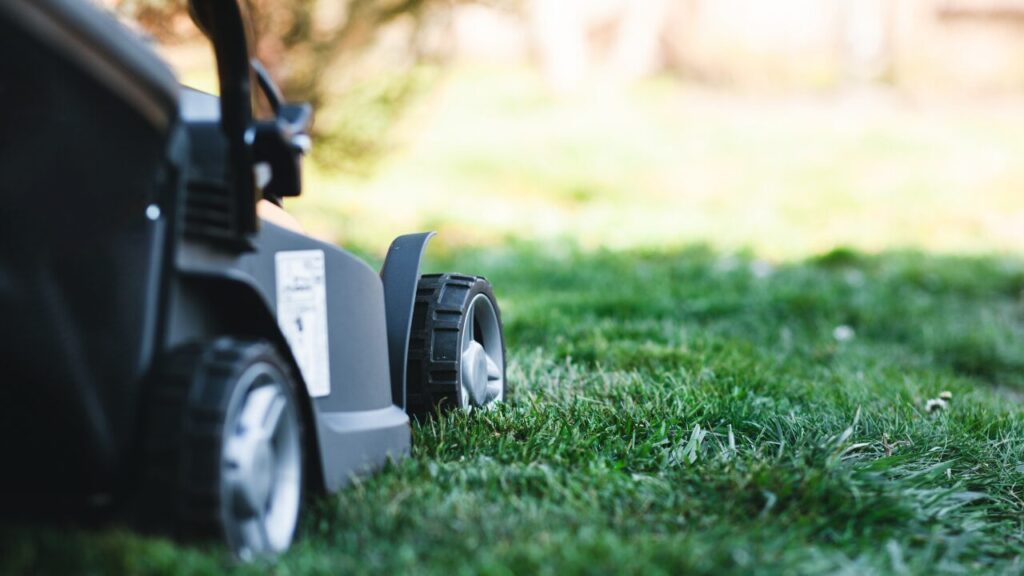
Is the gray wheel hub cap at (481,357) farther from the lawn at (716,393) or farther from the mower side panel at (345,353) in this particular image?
the mower side panel at (345,353)

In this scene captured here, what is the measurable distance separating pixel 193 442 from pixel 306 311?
460 millimetres

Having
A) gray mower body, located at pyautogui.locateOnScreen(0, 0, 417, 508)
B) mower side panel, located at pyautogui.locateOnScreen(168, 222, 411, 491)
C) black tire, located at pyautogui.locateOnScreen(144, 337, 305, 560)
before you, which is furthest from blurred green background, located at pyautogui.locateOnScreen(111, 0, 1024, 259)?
black tire, located at pyautogui.locateOnScreen(144, 337, 305, 560)

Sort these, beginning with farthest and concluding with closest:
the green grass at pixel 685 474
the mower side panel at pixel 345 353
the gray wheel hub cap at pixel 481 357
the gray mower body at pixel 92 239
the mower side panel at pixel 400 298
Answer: the gray wheel hub cap at pixel 481 357 → the mower side panel at pixel 400 298 → the mower side panel at pixel 345 353 → the green grass at pixel 685 474 → the gray mower body at pixel 92 239

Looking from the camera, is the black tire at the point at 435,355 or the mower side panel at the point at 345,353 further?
the black tire at the point at 435,355

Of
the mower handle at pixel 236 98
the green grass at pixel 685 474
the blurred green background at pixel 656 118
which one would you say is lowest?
the green grass at pixel 685 474

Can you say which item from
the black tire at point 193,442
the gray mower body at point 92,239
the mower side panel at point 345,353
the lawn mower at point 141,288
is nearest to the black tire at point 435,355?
the mower side panel at point 345,353

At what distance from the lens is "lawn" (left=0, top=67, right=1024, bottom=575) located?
1.55 metres

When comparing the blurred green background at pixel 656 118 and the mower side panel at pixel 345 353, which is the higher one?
the blurred green background at pixel 656 118

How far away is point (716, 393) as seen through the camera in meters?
2.49

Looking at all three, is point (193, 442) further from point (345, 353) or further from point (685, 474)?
point (685, 474)

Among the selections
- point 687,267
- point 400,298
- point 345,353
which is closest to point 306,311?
point 345,353

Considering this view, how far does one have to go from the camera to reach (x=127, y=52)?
127 centimetres

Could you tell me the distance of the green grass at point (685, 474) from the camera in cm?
146

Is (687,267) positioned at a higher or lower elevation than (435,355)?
higher
